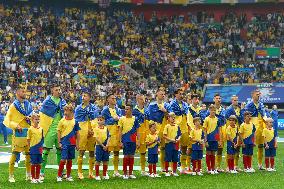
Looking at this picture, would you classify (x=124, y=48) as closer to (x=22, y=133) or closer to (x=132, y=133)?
(x=132, y=133)

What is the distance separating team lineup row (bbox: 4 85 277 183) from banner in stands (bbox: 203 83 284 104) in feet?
77.2

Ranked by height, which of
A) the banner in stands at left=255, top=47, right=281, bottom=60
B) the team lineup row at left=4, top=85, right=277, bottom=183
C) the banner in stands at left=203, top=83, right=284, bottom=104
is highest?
the team lineup row at left=4, top=85, right=277, bottom=183

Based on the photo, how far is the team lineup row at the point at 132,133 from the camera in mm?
18125

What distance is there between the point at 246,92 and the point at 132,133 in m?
27.5

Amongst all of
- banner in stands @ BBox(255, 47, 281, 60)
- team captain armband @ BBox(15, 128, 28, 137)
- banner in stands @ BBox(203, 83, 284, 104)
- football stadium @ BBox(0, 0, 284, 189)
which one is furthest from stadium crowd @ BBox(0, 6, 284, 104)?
team captain armband @ BBox(15, 128, 28, 137)

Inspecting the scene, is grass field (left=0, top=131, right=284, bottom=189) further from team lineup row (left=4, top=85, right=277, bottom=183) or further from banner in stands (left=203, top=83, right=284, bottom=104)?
banner in stands (left=203, top=83, right=284, bottom=104)

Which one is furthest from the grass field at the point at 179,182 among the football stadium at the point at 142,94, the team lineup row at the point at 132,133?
the team lineup row at the point at 132,133

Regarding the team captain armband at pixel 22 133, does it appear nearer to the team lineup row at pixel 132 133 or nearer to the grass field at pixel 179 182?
the team lineup row at pixel 132 133

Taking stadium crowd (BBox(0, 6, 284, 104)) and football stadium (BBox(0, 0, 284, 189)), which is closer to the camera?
football stadium (BBox(0, 0, 284, 189))

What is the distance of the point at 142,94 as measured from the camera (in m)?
32.7

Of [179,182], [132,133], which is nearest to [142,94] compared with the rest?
[132,133]

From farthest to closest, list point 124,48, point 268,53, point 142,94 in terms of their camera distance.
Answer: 1. point 268,53
2. point 124,48
3. point 142,94

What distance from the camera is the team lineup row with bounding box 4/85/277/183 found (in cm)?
1812

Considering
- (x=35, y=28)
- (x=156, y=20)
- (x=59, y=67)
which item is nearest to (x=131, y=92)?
(x=59, y=67)
